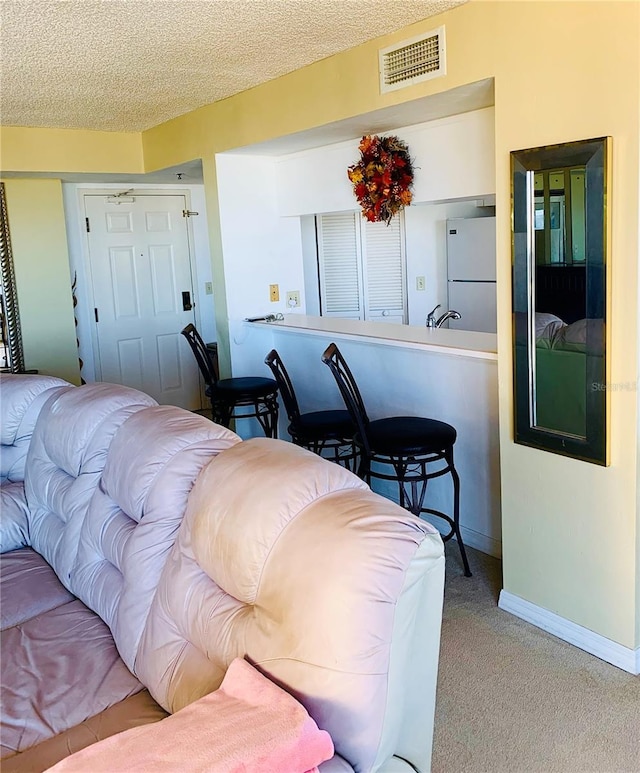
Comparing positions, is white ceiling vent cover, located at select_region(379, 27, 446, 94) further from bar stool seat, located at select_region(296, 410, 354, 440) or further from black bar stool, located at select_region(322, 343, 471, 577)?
bar stool seat, located at select_region(296, 410, 354, 440)

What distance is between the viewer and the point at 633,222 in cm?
221

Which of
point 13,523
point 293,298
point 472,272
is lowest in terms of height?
point 13,523

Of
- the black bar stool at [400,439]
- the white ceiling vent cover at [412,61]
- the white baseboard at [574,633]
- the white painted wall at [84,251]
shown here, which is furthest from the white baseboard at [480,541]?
the white painted wall at [84,251]

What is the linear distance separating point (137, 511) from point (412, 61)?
2091 millimetres

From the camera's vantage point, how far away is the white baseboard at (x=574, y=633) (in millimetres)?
2482

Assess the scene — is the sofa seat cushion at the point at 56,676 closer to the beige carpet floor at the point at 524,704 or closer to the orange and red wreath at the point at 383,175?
the beige carpet floor at the point at 524,704

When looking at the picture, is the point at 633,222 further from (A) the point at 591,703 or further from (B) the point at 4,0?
(B) the point at 4,0

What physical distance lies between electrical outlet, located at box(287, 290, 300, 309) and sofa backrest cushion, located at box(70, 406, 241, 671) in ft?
9.05

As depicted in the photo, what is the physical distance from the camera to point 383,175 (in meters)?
3.71

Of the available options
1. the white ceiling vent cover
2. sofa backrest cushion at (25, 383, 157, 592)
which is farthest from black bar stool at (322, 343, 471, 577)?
the white ceiling vent cover

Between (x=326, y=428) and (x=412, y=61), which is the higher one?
(x=412, y=61)

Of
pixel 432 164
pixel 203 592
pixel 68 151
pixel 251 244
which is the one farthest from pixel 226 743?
pixel 68 151

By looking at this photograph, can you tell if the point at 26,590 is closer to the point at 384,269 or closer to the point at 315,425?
the point at 315,425

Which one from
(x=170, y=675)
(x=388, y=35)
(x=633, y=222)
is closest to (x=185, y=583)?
(x=170, y=675)
